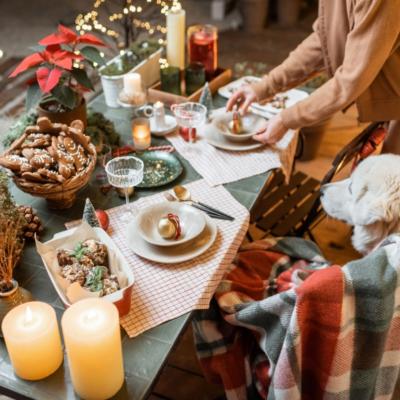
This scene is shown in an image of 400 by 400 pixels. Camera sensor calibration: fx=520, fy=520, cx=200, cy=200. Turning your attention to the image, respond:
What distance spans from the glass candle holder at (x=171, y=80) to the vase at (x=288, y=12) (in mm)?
3144

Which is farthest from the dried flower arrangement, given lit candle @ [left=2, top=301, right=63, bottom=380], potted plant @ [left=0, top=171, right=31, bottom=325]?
lit candle @ [left=2, top=301, right=63, bottom=380]

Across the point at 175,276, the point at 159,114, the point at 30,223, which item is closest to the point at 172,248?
the point at 175,276

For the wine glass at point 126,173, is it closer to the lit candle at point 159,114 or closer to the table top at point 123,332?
the table top at point 123,332

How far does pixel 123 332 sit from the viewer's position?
3.84ft

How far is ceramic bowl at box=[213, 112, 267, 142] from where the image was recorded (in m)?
1.81

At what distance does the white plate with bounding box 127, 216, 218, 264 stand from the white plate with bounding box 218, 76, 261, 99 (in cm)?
86

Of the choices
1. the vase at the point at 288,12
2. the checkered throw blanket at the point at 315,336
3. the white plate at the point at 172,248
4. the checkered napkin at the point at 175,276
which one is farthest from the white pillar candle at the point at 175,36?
the vase at the point at 288,12

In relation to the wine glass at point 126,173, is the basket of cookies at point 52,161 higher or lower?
higher

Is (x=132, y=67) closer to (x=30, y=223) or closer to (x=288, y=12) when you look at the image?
(x=30, y=223)

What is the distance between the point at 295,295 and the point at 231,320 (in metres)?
0.23

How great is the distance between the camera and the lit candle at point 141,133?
5.83 ft

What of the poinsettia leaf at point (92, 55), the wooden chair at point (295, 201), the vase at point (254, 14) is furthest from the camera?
the vase at point (254, 14)

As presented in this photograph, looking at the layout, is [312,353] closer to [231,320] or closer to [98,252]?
[231,320]

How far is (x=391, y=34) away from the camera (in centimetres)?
153
